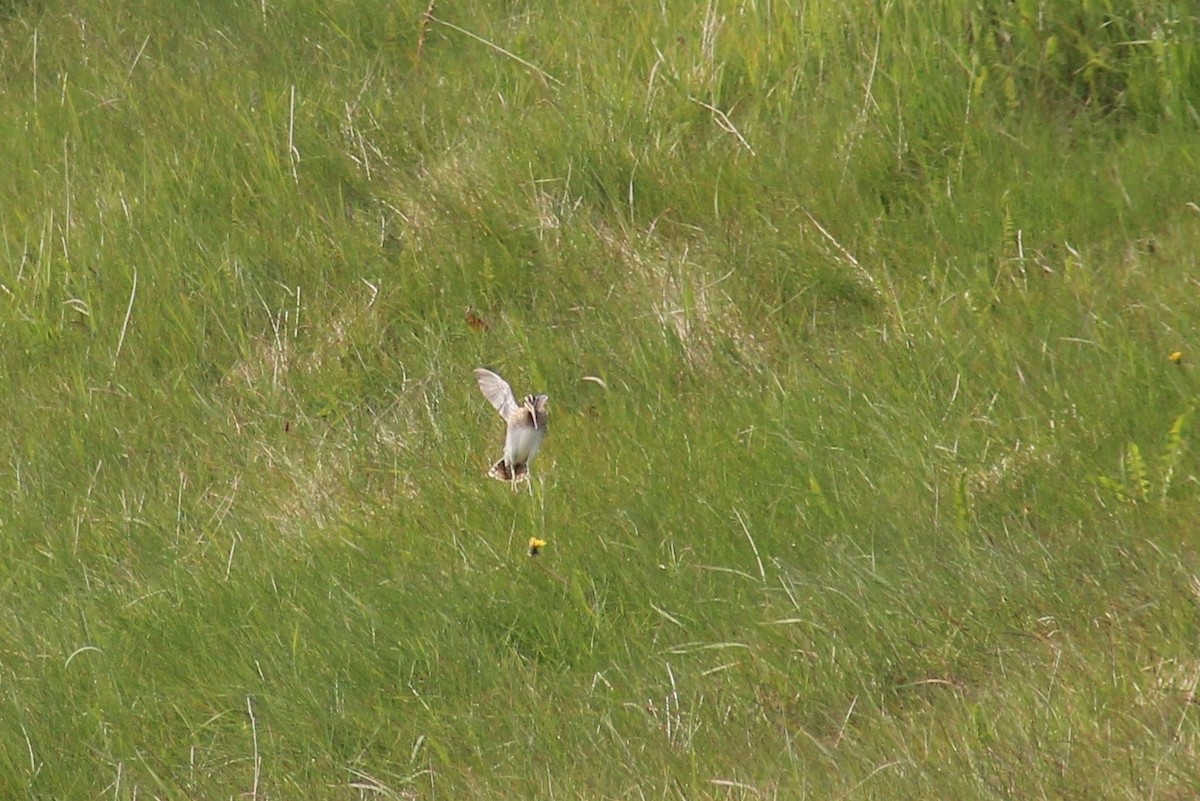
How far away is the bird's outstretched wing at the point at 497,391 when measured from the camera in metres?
4.44

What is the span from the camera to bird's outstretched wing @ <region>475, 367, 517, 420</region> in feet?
14.6

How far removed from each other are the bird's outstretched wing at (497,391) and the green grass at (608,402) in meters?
0.20

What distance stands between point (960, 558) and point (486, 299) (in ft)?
7.30

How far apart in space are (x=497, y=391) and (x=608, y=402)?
1.29 ft

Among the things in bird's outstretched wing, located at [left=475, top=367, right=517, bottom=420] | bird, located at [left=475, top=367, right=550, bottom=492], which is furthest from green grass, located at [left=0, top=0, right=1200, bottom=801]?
bird's outstretched wing, located at [left=475, top=367, right=517, bottom=420]

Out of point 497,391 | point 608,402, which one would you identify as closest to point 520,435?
point 497,391

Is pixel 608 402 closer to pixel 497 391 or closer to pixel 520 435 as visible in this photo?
Answer: pixel 497 391

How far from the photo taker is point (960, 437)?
4.01 m

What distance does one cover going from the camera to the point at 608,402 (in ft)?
15.6

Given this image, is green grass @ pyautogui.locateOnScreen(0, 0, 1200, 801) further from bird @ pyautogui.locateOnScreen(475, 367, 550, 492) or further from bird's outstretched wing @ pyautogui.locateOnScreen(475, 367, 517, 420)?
bird's outstretched wing @ pyautogui.locateOnScreen(475, 367, 517, 420)

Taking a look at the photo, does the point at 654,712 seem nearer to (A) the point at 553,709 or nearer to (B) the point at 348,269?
(A) the point at 553,709

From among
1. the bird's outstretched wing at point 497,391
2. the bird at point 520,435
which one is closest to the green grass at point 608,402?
the bird at point 520,435

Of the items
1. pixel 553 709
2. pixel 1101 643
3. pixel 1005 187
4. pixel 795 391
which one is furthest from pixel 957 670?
pixel 1005 187

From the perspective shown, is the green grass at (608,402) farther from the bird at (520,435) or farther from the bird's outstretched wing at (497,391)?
the bird's outstretched wing at (497,391)
